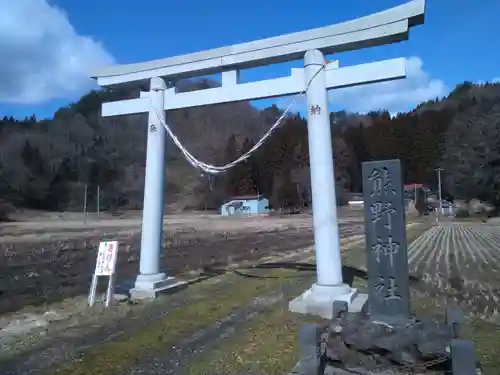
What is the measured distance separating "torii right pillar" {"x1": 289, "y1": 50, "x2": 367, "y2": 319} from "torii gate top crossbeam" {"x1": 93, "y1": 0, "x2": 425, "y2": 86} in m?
0.33

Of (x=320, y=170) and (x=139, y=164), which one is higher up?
(x=139, y=164)

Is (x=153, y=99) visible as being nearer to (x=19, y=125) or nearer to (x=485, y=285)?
Result: (x=485, y=285)

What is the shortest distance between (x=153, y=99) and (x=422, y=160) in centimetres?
6695

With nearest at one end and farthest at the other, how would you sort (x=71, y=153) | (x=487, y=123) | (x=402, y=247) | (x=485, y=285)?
(x=402, y=247) < (x=485, y=285) < (x=487, y=123) < (x=71, y=153)

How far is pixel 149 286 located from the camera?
7.96 metres

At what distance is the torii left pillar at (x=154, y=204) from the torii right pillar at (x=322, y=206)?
300 centimetres

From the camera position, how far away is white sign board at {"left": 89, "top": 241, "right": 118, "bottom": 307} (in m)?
7.51

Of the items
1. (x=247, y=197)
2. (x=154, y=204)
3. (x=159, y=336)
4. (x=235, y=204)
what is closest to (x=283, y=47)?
(x=154, y=204)

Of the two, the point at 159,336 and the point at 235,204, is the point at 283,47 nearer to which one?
the point at 159,336

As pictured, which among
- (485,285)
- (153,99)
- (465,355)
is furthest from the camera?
(485,285)

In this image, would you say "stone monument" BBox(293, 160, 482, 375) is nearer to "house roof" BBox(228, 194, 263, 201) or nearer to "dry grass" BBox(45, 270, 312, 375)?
"dry grass" BBox(45, 270, 312, 375)

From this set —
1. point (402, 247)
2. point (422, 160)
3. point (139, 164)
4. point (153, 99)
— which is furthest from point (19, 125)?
point (402, 247)

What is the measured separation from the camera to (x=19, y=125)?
76.8 metres

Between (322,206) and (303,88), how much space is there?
2.13 meters
